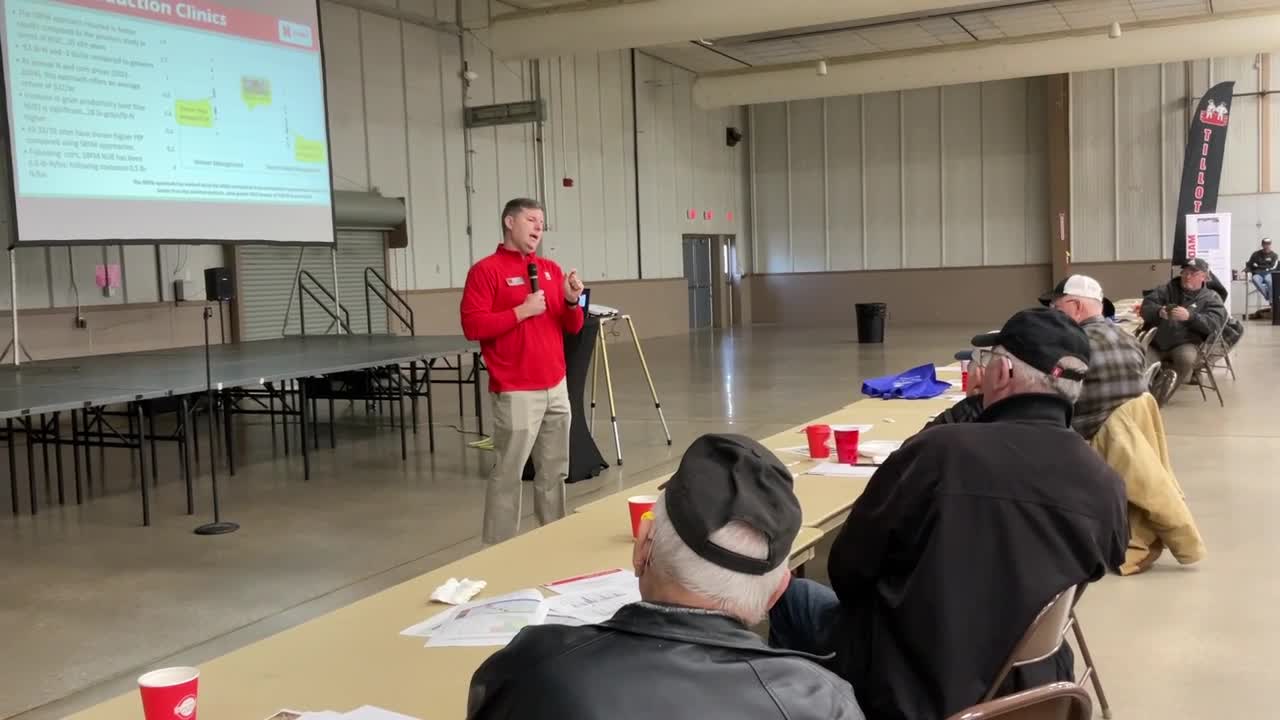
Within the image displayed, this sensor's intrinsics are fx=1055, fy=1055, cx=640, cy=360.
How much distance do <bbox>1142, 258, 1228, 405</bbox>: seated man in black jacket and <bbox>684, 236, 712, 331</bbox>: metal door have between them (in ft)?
42.2

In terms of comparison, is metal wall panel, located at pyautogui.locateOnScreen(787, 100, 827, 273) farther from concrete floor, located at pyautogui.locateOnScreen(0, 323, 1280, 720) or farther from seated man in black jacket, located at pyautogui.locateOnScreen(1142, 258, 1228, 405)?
seated man in black jacket, located at pyautogui.locateOnScreen(1142, 258, 1228, 405)

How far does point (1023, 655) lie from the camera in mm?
2023

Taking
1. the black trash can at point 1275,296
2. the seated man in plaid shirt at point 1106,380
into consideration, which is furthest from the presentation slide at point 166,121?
the black trash can at point 1275,296

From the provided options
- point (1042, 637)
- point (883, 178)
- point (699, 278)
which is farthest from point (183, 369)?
point (883, 178)

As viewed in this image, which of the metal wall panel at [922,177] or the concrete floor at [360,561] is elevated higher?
the metal wall panel at [922,177]

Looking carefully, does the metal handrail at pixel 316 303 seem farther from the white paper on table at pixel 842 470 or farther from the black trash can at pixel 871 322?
the white paper on table at pixel 842 470

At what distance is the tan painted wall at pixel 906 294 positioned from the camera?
69.9 ft

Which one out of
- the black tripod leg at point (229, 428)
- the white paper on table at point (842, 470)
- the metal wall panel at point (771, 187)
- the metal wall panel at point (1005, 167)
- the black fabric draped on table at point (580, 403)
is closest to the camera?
the white paper on table at point (842, 470)

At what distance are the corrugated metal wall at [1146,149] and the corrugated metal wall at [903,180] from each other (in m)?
0.88

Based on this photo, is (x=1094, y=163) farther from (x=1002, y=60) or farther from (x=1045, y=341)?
(x=1045, y=341)

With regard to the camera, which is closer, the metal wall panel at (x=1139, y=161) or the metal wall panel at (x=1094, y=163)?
the metal wall panel at (x=1139, y=161)

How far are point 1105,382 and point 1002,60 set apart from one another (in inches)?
550

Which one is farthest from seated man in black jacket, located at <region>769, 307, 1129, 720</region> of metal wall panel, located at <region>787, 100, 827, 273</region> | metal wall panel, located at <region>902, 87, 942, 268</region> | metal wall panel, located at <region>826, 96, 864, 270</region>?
metal wall panel, located at <region>787, 100, 827, 273</region>

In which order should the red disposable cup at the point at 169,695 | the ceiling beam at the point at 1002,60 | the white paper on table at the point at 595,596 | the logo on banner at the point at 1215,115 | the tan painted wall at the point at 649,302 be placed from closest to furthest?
the red disposable cup at the point at 169,695
the white paper on table at the point at 595,596
the ceiling beam at the point at 1002,60
the logo on banner at the point at 1215,115
the tan painted wall at the point at 649,302
